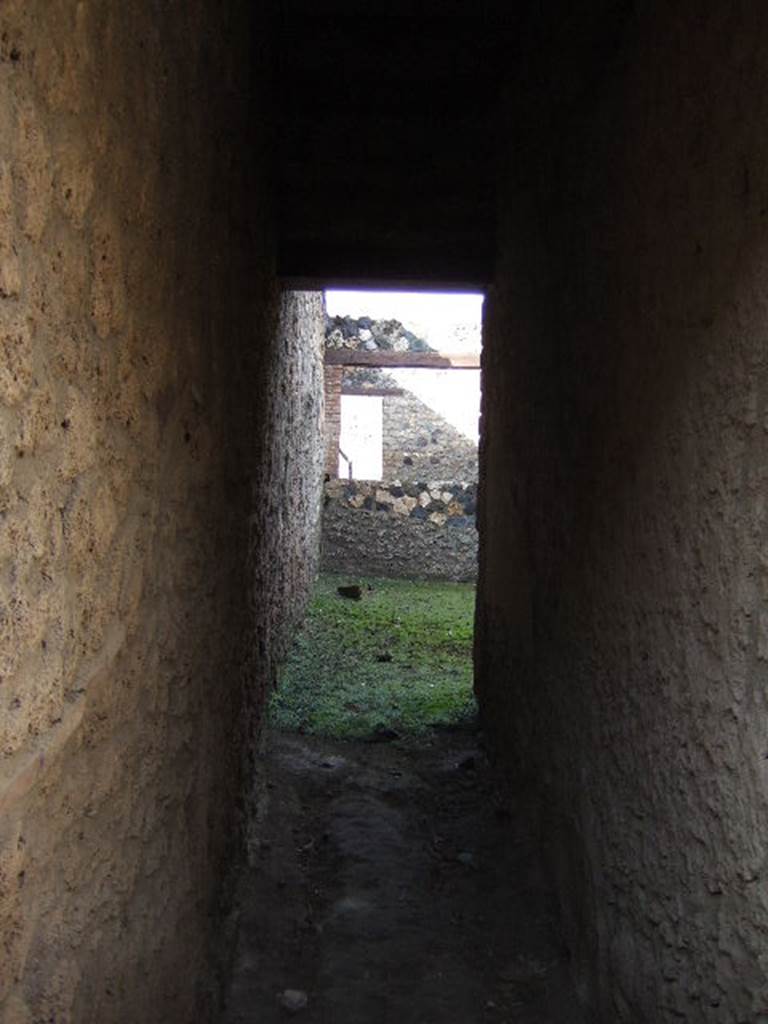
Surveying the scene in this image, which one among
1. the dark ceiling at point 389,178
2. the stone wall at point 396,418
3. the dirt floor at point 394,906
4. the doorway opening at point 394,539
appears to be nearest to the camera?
the dirt floor at point 394,906

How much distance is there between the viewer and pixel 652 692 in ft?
6.96

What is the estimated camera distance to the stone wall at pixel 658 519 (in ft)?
5.35

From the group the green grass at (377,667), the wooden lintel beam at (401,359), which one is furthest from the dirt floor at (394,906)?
the wooden lintel beam at (401,359)

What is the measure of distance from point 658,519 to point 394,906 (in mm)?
1869

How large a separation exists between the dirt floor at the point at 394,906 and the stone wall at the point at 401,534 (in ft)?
20.7

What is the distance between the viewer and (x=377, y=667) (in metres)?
6.36

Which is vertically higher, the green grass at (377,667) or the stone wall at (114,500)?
the stone wall at (114,500)

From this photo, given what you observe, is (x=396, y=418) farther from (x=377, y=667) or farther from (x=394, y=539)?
(x=377, y=667)

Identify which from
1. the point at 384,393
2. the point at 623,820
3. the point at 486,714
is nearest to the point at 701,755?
the point at 623,820

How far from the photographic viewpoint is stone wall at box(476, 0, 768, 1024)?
1.63 m

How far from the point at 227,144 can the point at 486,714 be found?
2.97 metres

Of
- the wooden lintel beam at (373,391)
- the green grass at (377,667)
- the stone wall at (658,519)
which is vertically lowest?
the green grass at (377,667)

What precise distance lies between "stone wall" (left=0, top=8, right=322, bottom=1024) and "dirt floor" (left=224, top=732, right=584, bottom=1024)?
0.41m

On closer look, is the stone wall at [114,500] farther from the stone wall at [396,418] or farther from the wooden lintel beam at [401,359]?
the stone wall at [396,418]
